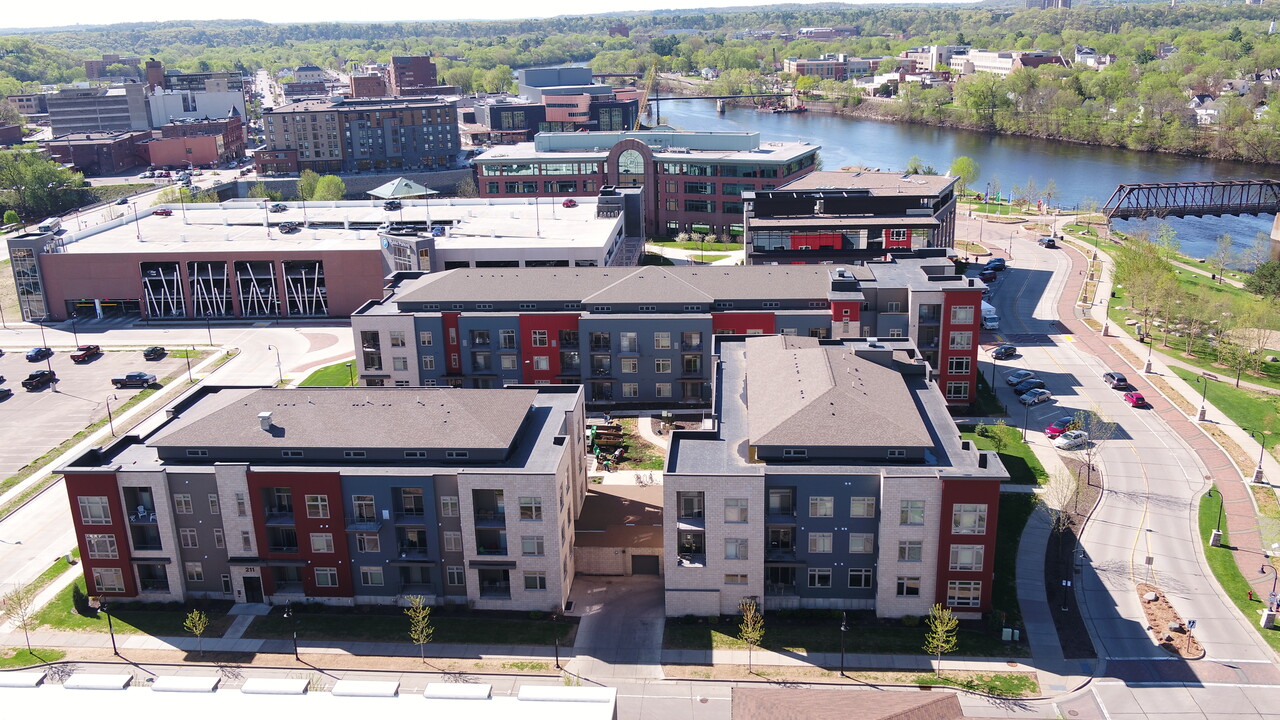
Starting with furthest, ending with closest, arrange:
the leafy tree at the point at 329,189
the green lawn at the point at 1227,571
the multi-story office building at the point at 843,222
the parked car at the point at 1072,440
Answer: the leafy tree at the point at 329,189 < the multi-story office building at the point at 843,222 < the parked car at the point at 1072,440 < the green lawn at the point at 1227,571

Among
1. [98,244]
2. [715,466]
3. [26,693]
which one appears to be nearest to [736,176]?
[98,244]

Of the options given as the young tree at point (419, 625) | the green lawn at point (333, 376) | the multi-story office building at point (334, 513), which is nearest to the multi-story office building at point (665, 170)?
the green lawn at point (333, 376)

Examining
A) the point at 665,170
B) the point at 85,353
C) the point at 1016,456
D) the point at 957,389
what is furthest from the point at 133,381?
the point at 665,170

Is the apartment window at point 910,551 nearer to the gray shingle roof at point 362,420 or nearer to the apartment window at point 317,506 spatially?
the gray shingle roof at point 362,420

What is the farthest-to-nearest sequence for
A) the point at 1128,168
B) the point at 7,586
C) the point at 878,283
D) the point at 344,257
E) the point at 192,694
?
1. the point at 1128,168
2. the point at 344,257
3. the point at 878,283
4. the point at 7,586
5. the point at 192,694

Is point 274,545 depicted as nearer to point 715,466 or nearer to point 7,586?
point 7,586
